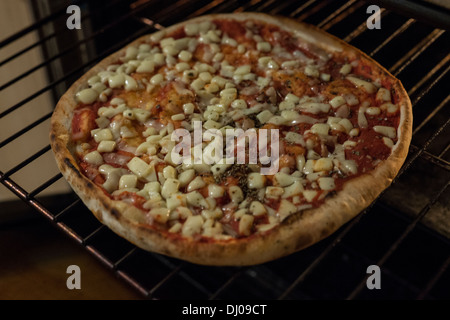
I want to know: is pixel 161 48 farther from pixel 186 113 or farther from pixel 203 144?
pixel 203 144

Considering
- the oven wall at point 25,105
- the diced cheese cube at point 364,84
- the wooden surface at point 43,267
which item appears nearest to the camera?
the diced cheese cube at point 364,84

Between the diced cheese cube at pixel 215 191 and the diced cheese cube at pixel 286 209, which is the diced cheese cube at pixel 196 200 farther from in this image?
the diced cheese cube at pixel 286 209

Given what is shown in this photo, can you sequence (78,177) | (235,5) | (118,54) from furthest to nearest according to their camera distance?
1. (235,5)
2. (118,54)
3. (78,177)

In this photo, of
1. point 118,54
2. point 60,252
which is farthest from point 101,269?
point 118,54

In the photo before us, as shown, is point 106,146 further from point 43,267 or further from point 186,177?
point 43,267

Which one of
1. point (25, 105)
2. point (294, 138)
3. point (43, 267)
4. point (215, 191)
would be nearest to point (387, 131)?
point (294, 138)

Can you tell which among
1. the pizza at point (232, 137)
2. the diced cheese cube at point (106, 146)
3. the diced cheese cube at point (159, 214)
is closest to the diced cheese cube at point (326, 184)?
the pizza at point (232, 137)
